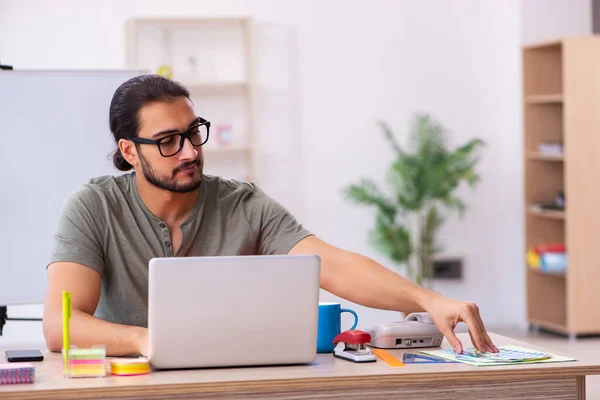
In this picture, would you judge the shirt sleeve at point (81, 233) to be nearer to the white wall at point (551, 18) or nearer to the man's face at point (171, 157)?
the man's face at point (171, 157)

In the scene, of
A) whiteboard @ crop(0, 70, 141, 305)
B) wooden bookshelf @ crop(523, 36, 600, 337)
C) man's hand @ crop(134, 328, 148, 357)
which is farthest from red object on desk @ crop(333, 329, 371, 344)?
wooden bookshelf @ crop(523, 36, 600, 337)

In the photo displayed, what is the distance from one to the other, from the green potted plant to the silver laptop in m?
4.10

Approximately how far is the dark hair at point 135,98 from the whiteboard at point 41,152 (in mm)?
964

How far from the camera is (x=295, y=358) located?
6.35 ft

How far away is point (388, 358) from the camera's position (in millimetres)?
2025

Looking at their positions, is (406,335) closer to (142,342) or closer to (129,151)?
(142,342)

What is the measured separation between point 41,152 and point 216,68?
8.99ft

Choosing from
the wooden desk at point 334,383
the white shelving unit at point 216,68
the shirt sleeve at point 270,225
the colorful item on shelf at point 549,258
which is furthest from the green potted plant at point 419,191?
the wooden desk at point 334,383

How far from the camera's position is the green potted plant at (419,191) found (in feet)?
19.6

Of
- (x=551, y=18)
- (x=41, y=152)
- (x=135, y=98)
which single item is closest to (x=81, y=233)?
(x=135, y=98)

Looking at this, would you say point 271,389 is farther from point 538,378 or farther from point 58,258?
point 58,258

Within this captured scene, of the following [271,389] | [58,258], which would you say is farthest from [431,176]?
[271,389]

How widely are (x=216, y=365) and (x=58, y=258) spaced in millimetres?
596

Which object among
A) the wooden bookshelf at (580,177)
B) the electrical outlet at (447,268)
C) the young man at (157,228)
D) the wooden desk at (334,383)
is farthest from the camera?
the electrical outlet at (447,268)
